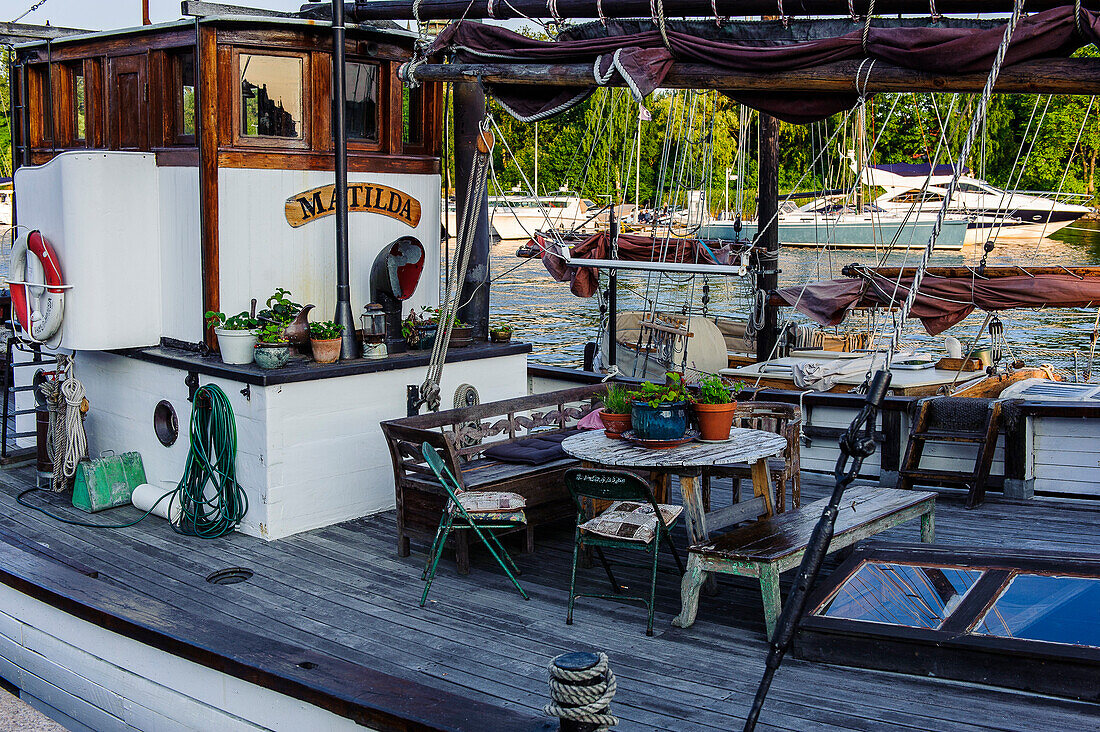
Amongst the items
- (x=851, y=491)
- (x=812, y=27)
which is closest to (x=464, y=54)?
(x=812, y=27)

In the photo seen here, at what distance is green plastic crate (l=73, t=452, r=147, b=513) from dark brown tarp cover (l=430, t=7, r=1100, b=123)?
13.0ft

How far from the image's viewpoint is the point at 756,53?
20.5 feet

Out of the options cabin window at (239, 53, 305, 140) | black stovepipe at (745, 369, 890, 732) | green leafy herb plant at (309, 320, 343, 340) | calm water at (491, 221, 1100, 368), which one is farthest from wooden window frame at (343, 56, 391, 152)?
calm water at (491, 221, 1100, 368)

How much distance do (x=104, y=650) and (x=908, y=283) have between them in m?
7.57

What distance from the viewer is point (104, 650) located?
5.84m

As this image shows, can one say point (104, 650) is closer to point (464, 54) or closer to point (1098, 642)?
point (464, 54)

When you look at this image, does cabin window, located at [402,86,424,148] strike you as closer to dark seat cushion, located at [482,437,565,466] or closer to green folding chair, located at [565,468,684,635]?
dark seat cushion, located at [482,437,565,466]

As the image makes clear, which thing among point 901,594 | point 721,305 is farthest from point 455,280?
point 721,305

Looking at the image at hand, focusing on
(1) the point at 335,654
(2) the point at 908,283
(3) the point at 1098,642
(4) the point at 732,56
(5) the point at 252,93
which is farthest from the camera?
(2) the point at 908,283

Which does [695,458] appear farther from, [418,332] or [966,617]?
[418,332]

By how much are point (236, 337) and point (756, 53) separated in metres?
3.96

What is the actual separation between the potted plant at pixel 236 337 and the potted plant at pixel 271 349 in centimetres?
13

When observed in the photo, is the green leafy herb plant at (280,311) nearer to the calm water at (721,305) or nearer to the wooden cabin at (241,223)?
the wooden cabin at (241,223)

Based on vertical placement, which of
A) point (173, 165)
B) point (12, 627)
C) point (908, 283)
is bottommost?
point (12, 627)
